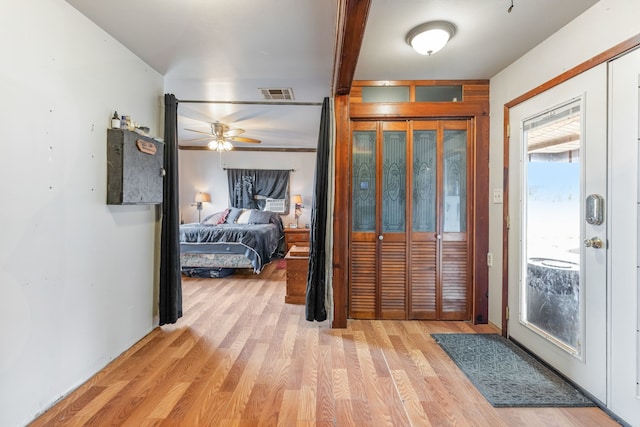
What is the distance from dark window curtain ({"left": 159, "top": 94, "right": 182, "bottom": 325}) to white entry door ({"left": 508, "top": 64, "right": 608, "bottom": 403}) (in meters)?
2.85

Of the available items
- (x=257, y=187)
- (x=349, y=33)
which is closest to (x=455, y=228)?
(x=349, y=33)

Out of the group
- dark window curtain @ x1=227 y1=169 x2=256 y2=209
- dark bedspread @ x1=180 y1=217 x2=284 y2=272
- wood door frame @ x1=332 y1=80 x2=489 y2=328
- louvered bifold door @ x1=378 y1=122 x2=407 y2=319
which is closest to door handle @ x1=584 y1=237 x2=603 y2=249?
wood door frame @ x1=332 y1=80 x2=489 y2=328

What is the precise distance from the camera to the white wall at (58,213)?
1.41 meters

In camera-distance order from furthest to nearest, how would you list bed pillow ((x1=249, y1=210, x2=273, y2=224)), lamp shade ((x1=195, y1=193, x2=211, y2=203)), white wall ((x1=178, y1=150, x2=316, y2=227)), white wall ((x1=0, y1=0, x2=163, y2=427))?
white wall ((x1=178, y1=150, x2=316, y2=227))
lamp shade ((x1=195, y1=193, x2=211, y2=203))
bed pillow ((x1=249, y1=210, x2=273, y2=224))
white wall ((x1=0, y1=0, x2=163, y2=427))

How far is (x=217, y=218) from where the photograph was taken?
5871 mm

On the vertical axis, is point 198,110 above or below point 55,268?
above

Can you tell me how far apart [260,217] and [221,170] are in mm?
1564

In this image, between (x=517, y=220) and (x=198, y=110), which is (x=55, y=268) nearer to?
(x=198, y=110)

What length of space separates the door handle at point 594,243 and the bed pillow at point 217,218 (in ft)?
17.2

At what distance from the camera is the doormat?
1668mm

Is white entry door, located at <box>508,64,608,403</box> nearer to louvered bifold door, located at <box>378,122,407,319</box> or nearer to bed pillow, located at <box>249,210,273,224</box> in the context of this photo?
louvered bifold door, located at <box>378,122,407,319</box>

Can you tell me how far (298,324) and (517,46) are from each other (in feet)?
9.29

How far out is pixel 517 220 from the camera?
2322 millimetres

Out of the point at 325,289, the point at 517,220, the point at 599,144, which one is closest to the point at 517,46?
the point at 599,144
